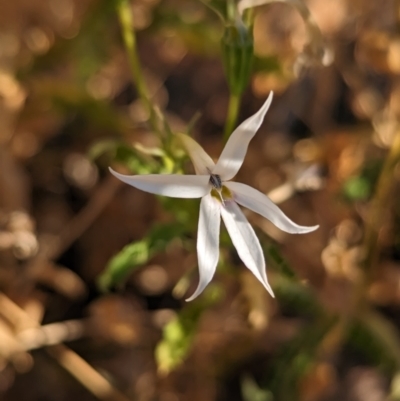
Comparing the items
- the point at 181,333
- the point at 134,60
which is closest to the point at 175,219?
the point at 181,333

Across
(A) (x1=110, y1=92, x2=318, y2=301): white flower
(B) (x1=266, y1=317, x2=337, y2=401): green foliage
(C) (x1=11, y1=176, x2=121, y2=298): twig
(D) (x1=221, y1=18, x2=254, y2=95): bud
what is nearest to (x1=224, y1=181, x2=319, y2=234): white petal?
(A) (x1=110, y1=92, x2=318, y2=301): white flower

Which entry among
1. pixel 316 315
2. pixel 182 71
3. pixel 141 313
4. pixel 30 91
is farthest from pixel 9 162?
pixel 316 315

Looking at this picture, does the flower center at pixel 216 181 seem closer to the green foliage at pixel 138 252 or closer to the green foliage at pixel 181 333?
the green foliage at pixel 138 252

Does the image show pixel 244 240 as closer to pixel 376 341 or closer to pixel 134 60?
pixel 134 60

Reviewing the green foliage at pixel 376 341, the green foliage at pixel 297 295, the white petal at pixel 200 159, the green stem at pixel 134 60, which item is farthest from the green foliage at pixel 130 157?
the green foliage at pixel 376 341

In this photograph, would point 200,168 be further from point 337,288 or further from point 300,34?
point 300,34

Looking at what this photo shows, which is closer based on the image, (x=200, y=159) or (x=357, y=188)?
(x=200, y=159)
